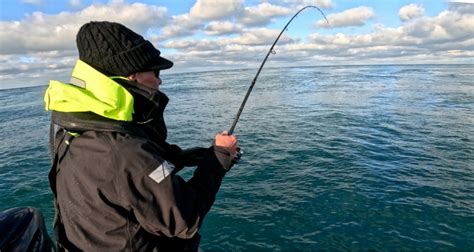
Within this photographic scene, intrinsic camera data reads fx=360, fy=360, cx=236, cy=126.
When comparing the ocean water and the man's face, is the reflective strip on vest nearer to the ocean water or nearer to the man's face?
the man's face

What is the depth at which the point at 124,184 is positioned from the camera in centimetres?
222

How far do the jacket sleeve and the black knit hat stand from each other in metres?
0.69

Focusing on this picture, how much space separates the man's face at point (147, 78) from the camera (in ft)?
8.52

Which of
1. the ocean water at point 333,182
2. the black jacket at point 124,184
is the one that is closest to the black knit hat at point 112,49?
the black jacket at point 124,184

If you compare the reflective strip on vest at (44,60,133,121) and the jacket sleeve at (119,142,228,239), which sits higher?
the reflective strip on vest at (44,60,133,121)

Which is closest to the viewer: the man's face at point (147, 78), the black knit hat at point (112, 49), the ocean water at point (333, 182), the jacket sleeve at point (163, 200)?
the jacket sleeve at point (163, 200)

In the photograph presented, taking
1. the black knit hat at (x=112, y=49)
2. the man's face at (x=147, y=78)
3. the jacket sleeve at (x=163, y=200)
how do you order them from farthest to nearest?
the man's face at (x=147, y=78) < the black knit hat at (x=112, y=49) < the jacket sleeve at (x=163, y=200)

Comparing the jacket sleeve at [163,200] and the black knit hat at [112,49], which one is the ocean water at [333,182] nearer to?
the jacket sleeve at [163,200]

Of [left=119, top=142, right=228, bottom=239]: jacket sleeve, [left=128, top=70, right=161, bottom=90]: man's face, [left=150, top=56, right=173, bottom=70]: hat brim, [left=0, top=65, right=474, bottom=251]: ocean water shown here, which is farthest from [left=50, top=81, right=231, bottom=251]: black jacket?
[left=0, top=65, right=474, bottom=251]: ocean water

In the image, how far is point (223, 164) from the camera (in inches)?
106

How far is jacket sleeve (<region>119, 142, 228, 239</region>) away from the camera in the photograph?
2225 mm

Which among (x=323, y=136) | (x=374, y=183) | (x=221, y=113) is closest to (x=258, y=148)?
(x=323, y=136)

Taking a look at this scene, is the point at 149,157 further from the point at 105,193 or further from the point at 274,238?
the point at 274,238

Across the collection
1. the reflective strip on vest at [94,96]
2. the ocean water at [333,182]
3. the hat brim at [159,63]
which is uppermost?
the hat brim at [159,63]
